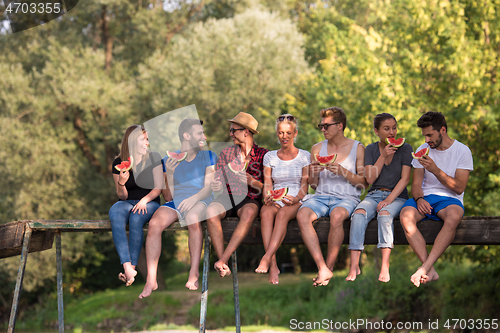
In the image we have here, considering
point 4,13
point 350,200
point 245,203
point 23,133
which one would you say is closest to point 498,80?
point 350,200

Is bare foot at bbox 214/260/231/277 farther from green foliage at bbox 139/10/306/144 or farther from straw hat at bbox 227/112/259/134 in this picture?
green foliage at bbox 139/10/306/144

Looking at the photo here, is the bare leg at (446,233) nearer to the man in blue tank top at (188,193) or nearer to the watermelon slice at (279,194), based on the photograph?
the watermelon slice at (279,194)

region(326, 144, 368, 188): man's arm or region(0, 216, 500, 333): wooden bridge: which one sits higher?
region(326, 144, 368, 188): man's arm

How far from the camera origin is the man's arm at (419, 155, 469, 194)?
4.76m

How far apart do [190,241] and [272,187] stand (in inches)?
43.8

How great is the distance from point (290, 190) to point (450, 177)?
1694 millimetres

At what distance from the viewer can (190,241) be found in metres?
5.12

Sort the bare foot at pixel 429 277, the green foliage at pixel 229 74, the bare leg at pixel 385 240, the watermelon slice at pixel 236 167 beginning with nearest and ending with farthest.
A: the bare foot at pixel 429 277 < the bare leg at pixel 385 240 < the watermelon slice at pixel 236 167 < the green foliage at pixel 229 74

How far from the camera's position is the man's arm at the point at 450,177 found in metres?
4.76

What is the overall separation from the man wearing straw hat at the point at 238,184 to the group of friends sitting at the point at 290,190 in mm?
12

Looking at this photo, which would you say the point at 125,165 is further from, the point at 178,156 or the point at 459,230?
the point at 459,230

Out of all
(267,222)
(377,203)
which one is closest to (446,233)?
(377,203)

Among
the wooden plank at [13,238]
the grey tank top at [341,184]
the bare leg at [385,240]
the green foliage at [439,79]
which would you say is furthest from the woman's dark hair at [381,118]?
the green foliage at [439,79]

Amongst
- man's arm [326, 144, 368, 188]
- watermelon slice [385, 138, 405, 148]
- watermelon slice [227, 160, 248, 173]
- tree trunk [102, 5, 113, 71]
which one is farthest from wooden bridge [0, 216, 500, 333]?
tree trunk [102, 5, 113, 71]
